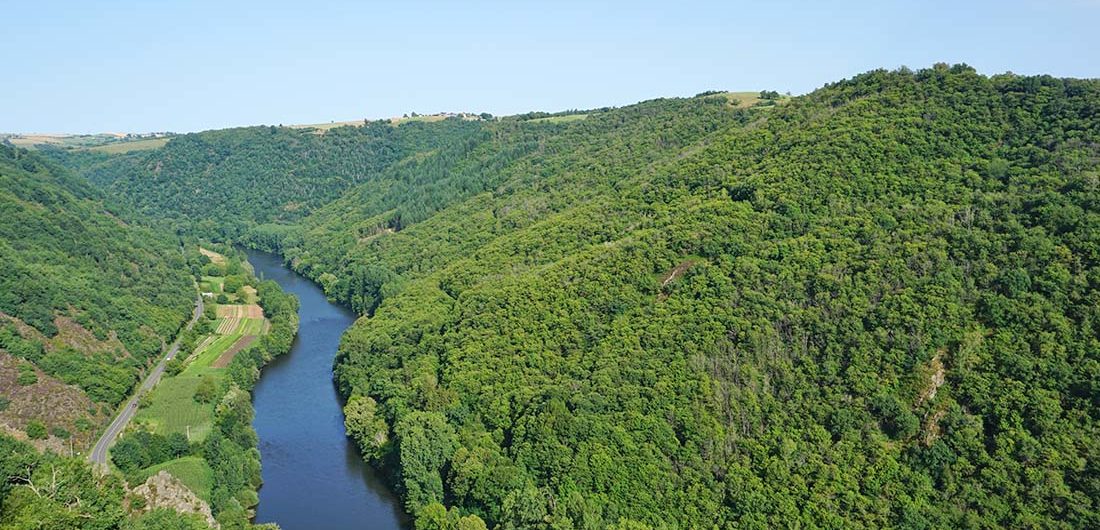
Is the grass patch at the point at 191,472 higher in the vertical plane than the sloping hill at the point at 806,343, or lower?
lower

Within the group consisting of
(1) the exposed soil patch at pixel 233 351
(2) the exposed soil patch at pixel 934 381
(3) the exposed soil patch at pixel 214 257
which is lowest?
(1) the exposed soil patch at pixel 233 351

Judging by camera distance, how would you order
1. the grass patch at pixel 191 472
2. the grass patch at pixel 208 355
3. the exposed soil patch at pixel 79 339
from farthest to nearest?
the grass patch at pixel 208 355, the exposed soil patch at pixel 79 339, the grass patch at pixel 191 472

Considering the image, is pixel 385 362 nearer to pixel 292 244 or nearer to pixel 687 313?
pixel 687 313

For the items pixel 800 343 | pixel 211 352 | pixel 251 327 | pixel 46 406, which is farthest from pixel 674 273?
pixel 251 327

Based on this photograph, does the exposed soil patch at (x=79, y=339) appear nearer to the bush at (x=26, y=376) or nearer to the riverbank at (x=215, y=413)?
the riverbank at (x=215, y=413)

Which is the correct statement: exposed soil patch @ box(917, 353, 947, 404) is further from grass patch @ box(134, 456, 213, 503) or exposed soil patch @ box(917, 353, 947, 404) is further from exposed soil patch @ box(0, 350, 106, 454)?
exposed soil patch @ box(0, 350, 106, 454)

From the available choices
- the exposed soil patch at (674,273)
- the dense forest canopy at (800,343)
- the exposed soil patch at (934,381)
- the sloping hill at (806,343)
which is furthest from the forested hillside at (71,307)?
the exposed soil patch at (934,381)

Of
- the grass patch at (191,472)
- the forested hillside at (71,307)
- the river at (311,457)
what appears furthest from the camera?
the forested hillside at (71,307)

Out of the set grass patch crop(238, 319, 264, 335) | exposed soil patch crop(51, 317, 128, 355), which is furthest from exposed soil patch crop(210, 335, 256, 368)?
exposed soil patch crop(51, 317, 128, 355)
